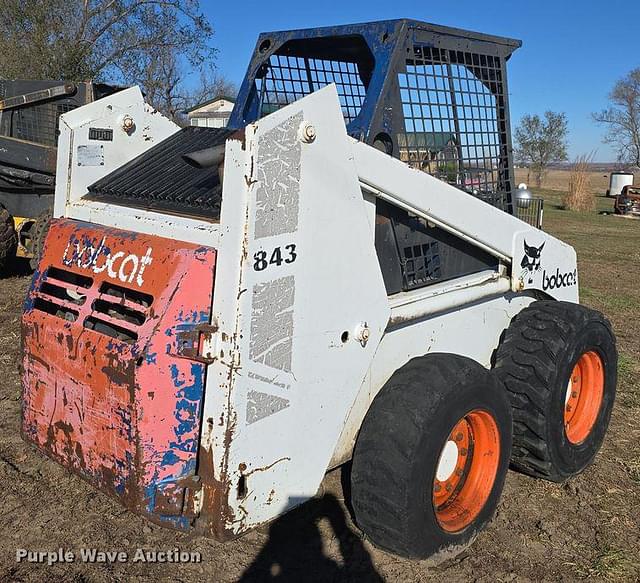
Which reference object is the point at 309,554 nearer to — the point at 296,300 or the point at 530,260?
the point at 296,300

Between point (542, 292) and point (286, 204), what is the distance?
1977 mm

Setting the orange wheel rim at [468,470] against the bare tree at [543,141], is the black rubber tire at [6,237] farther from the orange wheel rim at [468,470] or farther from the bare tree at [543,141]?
the bare tree at [543,141]

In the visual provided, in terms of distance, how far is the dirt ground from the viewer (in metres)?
2.88

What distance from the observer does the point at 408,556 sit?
2.71 metres

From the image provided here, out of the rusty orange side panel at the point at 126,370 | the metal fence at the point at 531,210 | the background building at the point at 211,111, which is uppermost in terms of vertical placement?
the background building at the point at 211,111

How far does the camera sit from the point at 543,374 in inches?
132

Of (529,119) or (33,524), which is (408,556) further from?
(529,119)

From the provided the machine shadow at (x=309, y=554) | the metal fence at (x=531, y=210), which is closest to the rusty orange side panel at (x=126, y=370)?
the machine shadow at (x=309, y=554)

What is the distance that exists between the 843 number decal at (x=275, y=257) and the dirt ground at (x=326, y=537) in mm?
1302

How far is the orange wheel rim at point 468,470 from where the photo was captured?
3.02 meters

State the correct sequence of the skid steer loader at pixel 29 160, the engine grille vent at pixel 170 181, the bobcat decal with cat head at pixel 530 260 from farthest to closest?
the skid steer loader at pixel 29 160 → the bobcat decal with cat head at pixel 530 260 → the engine grille vent at pixel 170 181

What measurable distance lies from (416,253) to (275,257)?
1.02 metres

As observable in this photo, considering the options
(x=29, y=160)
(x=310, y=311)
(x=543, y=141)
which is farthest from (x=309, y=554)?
(x=543, y=141)

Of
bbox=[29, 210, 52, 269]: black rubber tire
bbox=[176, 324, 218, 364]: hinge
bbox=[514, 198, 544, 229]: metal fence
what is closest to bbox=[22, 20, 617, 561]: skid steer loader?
bbox=[176, 324, 218, 364]: hinge
